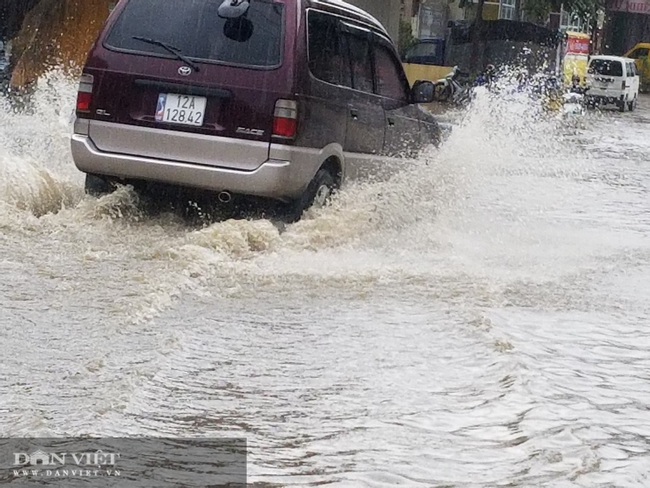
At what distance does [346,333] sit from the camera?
6367mm

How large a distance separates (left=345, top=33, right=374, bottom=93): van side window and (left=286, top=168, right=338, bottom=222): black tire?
33.5 inches

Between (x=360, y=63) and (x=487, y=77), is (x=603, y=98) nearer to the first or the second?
(x=487, y=77)

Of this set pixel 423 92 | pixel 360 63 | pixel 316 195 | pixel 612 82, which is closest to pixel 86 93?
pixel 316 195

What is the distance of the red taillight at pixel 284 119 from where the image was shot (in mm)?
8328

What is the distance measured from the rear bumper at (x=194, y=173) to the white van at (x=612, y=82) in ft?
116

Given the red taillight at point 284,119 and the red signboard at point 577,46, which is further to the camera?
the red signboard at point 577,46

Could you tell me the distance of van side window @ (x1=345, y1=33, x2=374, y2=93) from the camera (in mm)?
9648

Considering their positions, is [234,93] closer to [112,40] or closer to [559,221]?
[112,40]

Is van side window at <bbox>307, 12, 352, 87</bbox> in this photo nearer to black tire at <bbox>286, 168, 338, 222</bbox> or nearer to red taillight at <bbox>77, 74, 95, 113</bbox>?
black tire at <bbox>286, 168, 338, 222</bbox>

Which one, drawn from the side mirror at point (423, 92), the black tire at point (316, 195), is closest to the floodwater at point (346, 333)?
the black tire at point (316, 195)

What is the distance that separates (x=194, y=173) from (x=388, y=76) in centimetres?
255

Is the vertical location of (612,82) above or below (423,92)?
above

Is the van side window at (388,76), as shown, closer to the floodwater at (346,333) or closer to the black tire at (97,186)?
the floodwater at (346,333)

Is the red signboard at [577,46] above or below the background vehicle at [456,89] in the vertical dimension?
above
